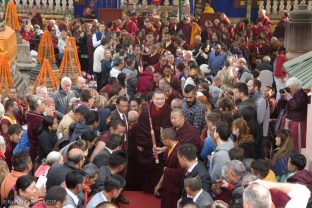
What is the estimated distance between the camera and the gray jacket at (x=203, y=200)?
24.3 feet

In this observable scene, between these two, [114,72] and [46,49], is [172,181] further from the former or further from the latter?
[46,49]

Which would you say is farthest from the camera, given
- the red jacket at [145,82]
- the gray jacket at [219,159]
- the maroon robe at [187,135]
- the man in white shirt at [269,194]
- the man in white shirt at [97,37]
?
the man in white shirt at [97,37]

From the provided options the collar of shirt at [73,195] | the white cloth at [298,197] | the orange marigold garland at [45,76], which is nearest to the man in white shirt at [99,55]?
→ the orange marigold garland at [45,76]

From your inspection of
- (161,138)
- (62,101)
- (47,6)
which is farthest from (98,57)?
(47,6)

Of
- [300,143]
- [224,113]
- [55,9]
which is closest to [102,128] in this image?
[224,113]

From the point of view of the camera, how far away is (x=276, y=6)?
2620cm

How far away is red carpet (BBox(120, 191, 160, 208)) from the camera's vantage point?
10.0 m

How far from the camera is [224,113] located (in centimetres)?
1016

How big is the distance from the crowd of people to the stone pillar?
1.03 ft

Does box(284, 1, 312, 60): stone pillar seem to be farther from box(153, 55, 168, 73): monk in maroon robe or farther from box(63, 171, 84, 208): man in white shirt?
box(63, 171, 84, 208): man in white shirt

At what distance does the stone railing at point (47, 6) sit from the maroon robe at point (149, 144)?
1717 centimetres

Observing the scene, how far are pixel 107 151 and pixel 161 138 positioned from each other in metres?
0.80

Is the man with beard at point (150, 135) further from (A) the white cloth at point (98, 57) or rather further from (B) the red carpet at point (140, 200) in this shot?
(A) the white cloth at point (98, 57)

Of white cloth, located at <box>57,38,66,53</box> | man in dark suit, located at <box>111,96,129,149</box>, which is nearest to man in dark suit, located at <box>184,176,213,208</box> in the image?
man in dark suit, located at <box>111,96,129,149</box>
